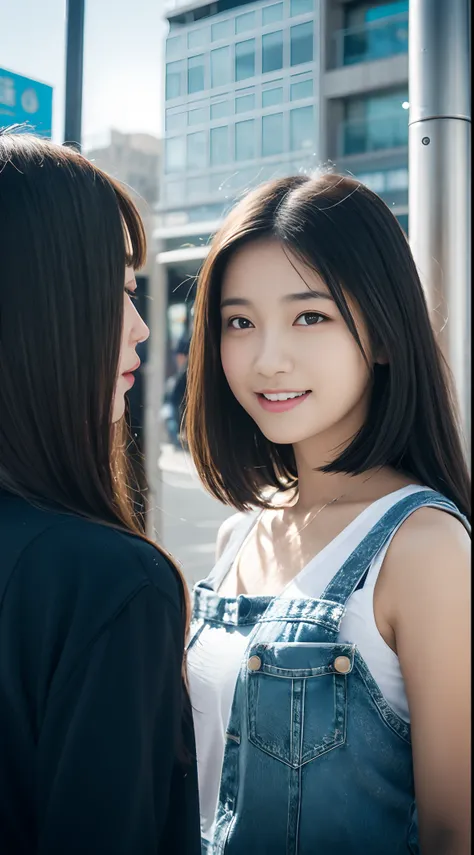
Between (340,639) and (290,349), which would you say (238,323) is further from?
(340,639)

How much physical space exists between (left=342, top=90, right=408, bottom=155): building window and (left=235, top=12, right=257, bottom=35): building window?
39cm

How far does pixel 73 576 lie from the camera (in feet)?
2.52

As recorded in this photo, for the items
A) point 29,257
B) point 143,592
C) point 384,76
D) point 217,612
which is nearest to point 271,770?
point 217,612

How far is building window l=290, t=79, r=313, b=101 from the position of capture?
2.29m

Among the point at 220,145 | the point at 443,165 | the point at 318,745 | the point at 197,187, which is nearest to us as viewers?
the point at 318,745

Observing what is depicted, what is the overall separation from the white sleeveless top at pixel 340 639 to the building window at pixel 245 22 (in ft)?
5.24

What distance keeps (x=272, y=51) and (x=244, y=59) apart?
92 millimetres

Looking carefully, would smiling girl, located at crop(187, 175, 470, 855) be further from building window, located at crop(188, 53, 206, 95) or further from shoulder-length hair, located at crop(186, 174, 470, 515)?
building window, located at crop(188, 53, 206, 95)

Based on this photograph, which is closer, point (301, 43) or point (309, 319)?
point (309, 319)

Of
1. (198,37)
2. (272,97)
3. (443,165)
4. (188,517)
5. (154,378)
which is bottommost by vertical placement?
(188,517)

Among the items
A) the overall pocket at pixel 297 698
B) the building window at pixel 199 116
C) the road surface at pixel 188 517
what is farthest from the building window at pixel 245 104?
the road surface at pixel 188 517

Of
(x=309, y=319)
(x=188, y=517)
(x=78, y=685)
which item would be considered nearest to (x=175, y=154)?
(x=309, y=319)

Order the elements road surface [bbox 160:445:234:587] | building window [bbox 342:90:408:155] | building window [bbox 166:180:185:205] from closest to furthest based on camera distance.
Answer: building window [bbox 342:90:408:155], building window [bbox 166:180:185:205], road surface [bbox 160:445:234:587]

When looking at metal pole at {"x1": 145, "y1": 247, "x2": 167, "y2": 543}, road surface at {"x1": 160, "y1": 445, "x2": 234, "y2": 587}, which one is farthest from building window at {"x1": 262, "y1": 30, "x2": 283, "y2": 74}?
road surface at {"x1": 160, "y1": 445, "x2": 234, "y2": 587}
